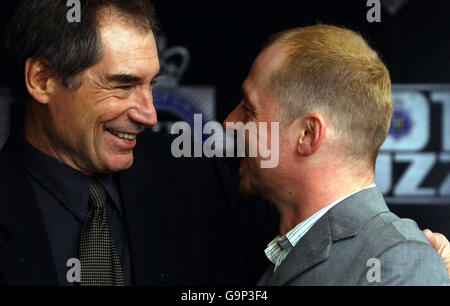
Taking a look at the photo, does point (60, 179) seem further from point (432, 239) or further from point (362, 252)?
point (432, 239)

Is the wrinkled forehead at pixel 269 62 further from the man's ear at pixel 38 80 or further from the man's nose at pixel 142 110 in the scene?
the man's ear at pixel 38 80

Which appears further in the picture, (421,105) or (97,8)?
(421,105)

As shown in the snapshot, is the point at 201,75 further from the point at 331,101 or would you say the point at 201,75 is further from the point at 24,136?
the point at 331,101

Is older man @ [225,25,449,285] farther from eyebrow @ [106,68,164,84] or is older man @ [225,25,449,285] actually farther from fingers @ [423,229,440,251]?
eyebrow @ [106,68,164,84]

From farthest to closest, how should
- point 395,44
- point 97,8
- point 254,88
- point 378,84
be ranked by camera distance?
point 395,44, point 97,8, point 254,88, point 378,84

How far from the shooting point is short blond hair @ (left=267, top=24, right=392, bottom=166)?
1.57m

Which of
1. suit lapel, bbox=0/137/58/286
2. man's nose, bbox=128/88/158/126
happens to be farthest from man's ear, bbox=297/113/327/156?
suit lapel, bbox=0/137/58/286

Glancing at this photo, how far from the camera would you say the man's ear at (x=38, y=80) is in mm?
1861

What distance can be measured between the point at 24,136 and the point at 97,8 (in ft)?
1.44

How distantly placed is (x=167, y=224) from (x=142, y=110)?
35 centimetres

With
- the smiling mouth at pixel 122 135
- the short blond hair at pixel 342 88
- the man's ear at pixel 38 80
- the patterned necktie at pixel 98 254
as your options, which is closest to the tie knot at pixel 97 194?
the patterned necktie at pixel 98 254

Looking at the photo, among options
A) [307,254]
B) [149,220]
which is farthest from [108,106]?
[307,254]

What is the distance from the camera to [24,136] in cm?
192
